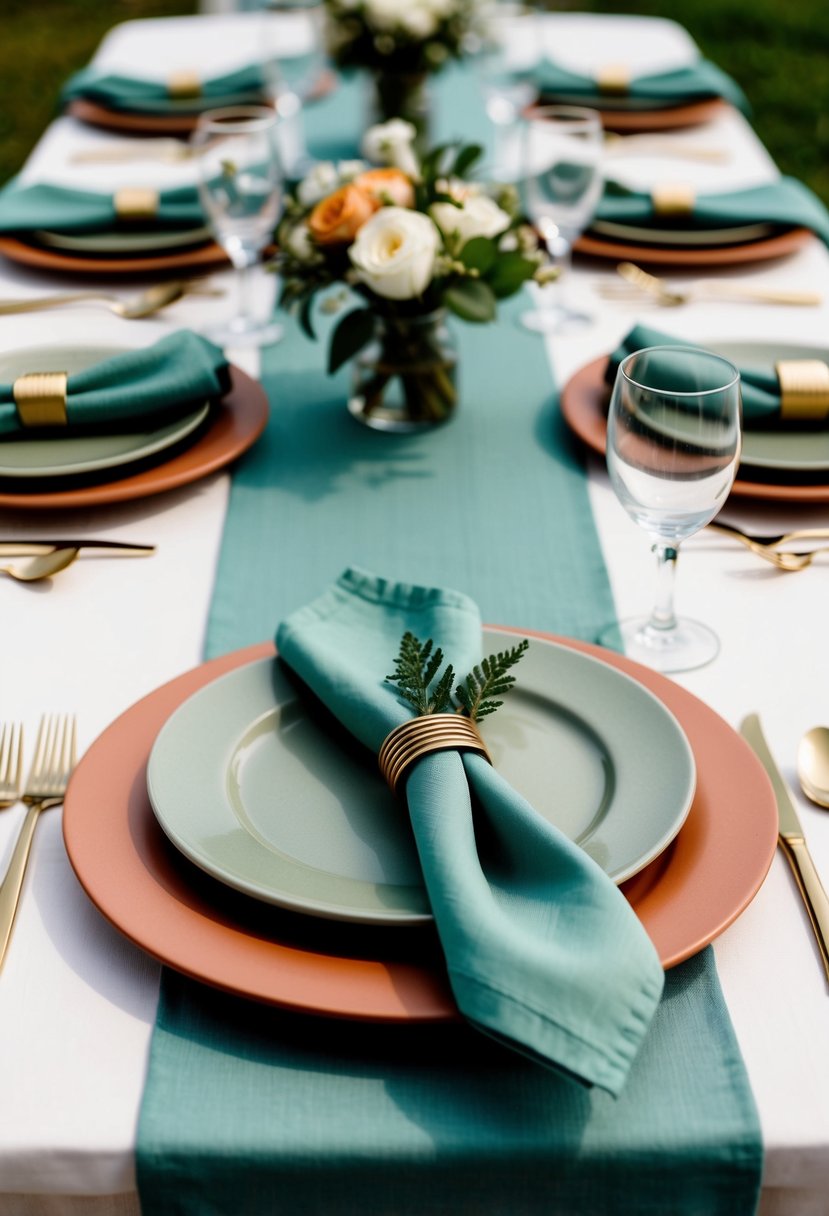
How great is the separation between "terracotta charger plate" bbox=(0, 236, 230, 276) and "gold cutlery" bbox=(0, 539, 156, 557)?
25.9 inches

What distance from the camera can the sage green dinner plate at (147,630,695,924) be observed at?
0.76 meters

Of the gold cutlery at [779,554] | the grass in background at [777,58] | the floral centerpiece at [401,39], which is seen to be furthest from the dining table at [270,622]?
the grass in background at [777,58]

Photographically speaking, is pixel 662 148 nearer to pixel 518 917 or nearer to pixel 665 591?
pixel 665 591

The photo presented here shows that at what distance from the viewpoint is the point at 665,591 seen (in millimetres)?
1062

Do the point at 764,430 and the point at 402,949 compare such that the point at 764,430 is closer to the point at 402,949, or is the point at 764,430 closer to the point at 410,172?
the point at 410,172

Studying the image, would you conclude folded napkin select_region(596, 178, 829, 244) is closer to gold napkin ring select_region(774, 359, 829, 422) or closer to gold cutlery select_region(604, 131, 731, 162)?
gold cutlery select_region(604, 131, 731, 162)

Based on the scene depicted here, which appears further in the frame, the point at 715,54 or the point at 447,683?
the point at 715,54

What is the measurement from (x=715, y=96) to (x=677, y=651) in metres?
1.61

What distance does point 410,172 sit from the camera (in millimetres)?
1400

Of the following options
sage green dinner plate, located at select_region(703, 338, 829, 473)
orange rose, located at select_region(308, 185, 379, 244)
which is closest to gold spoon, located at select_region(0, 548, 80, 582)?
orange rose, located at select_region(308, 185, 379, 244)

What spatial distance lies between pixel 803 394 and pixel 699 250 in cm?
55

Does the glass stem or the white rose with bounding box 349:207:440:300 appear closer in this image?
the glass stem

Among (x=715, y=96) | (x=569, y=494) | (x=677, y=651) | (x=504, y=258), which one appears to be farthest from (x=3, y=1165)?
(x=715, y=96)

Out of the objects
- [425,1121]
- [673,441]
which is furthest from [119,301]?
[425,1121]
